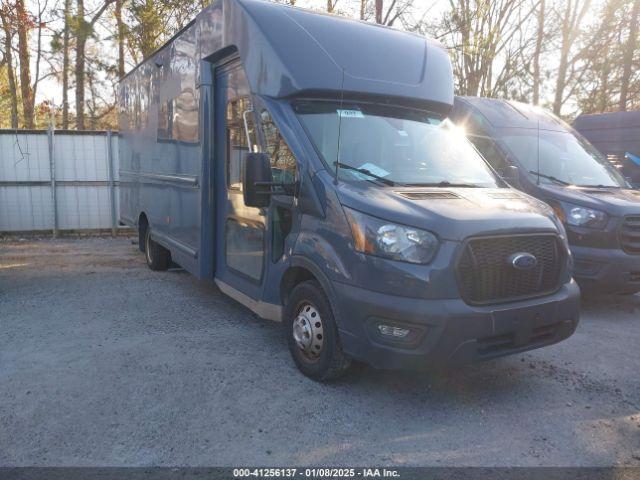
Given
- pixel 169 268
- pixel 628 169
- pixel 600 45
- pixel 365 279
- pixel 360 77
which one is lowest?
pixel 169 268

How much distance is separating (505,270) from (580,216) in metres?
2.81

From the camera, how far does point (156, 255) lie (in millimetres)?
7988

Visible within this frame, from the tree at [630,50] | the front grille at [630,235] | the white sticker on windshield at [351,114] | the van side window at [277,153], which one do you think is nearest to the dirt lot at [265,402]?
the front grille at [630,235]

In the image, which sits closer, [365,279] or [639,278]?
[365,279]

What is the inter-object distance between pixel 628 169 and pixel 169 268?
321 inches

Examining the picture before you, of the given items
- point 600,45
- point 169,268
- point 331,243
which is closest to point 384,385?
point 331,243

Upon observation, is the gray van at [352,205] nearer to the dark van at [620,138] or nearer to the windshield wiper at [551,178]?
the windshield wiper at [551,178]

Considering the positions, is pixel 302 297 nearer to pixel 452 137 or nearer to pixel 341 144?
pixel 341 144

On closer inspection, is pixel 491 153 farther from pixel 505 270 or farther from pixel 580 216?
pixel 505 270

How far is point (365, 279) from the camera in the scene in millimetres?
3400

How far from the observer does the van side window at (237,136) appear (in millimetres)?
4570

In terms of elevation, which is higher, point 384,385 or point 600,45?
point 600,45

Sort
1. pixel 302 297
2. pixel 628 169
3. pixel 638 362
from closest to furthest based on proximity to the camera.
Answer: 1. pixel 302 297
2. pixel 638 362
3. pixel 628 169

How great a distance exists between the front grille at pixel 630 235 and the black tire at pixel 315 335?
3.63 meters
